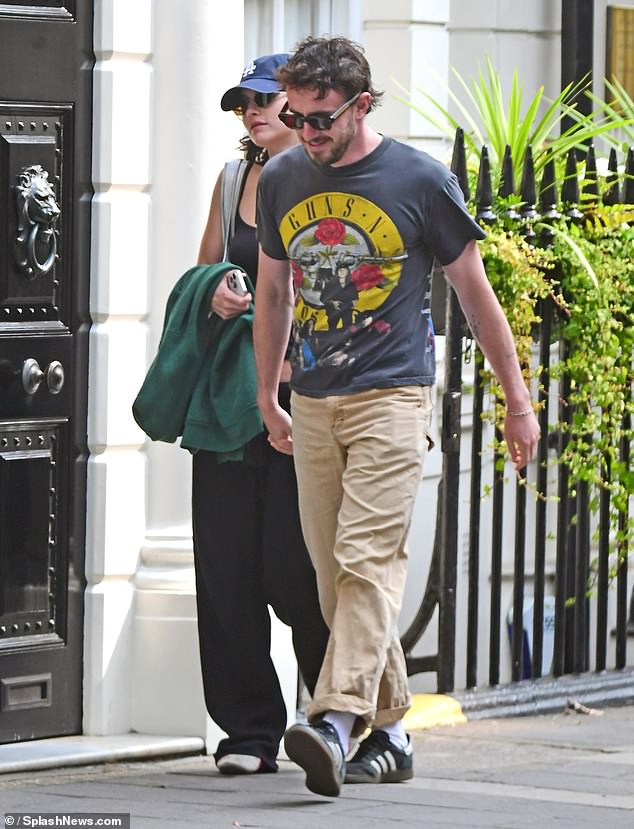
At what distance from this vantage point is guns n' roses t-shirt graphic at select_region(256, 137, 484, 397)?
17.3 feet

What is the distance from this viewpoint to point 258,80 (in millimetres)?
5801

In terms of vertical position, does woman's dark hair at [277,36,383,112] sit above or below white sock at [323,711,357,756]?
above

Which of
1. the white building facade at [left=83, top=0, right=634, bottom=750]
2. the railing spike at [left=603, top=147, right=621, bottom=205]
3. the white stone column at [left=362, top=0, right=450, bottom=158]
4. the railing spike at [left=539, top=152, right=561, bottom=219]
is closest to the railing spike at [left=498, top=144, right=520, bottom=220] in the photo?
the railing spike at [left=539, top=152, right=561, bottom=219]

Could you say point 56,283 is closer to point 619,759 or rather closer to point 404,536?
point 404,536

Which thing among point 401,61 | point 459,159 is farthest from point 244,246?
point 401,61

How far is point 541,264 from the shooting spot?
23.5 feet

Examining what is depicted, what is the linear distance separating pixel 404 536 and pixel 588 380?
228cm

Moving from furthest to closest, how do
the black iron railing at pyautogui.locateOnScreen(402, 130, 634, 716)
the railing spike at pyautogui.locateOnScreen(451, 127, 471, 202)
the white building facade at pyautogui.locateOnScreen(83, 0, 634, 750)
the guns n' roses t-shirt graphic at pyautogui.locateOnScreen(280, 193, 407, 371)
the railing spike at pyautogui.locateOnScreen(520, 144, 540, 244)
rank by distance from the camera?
the railing spike at pyautogui.locateOnScreen(520, 144, 540, 244)
the black iron railing at pyautogui.locateOnScreen(402, 130, 634, 716)
the railing spike at pyautogui.locateOnScreen(451, 127, 471, 202)
the white building facade at pyautogui.locateOnScreen(83, 0, 634, 750)
the guns n' roses t-shirt graphic at pyautogui.locateOnScreen(280, 193, 407, 371)

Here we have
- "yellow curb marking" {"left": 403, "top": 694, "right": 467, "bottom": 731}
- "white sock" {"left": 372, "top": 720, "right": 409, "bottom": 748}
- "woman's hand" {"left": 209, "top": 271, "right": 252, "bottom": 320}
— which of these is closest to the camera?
"white sock" {"left": 372, "top": 720, "right": 409, "bottom": 748}

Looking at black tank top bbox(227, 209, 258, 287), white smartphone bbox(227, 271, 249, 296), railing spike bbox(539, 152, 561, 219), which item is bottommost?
white smartphone bbox(227, 271, 249, 296)

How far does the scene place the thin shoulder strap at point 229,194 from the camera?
5824 millimetres

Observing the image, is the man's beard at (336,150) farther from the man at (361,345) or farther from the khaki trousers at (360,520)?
the khaki trousers at (360,520)

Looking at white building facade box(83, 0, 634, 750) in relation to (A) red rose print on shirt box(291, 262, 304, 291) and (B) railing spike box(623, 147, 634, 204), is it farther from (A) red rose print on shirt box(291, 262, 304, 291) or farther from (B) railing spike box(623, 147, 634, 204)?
(B) railing spike box(623, 147, 634, 204)

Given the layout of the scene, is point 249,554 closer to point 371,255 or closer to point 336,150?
point 371,255
